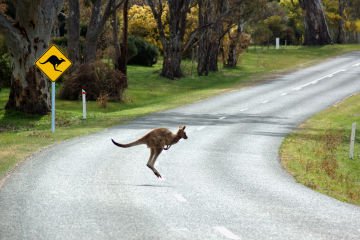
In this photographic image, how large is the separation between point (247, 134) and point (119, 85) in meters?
14.7

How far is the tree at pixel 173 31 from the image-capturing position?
173 feet

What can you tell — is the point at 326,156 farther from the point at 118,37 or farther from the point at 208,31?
the point at 118,37

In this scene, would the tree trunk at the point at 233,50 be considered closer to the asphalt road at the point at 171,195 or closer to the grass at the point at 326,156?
the grass at the point at 326,156

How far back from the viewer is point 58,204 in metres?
13.0

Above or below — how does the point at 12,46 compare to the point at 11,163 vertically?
above

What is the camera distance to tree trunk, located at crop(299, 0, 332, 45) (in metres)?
79.0

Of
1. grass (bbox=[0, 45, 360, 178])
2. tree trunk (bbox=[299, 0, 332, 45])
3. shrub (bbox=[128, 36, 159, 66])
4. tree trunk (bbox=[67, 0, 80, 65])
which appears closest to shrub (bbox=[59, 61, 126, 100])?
grass (bbox=[0, 45, 360, 178])

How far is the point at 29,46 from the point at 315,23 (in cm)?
5184

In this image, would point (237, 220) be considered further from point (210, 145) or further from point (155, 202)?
point (210, 145)

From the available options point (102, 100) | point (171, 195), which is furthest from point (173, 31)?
point (171, 195)

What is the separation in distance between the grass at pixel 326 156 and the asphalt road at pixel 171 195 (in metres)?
0.56

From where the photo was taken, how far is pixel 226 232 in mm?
10789

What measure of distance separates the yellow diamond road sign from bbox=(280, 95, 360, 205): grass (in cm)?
777

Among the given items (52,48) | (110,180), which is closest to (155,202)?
(110,180)
